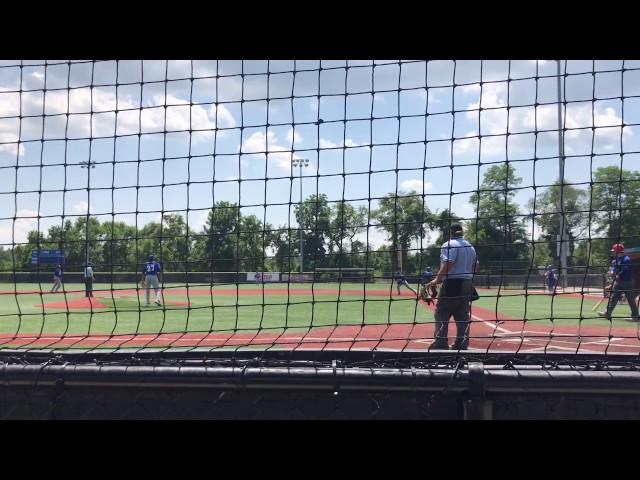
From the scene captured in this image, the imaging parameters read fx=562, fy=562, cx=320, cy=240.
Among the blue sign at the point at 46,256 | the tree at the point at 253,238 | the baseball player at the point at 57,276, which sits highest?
the tree at the point at 253,238

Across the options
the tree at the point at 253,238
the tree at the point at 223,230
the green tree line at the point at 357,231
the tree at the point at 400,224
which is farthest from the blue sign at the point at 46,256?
the tree at the point at 400,224

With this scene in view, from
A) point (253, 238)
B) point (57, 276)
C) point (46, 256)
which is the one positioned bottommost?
point (57, 276)

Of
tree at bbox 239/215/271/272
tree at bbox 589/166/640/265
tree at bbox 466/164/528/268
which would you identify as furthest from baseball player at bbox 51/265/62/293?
tree at bbox 589/166/640/265

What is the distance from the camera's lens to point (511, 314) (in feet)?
47.2

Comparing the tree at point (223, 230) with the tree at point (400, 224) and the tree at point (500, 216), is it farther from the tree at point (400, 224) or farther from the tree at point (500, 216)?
the tree at point (500, 216)

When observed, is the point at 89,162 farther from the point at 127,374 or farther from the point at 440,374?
the point at 440,374

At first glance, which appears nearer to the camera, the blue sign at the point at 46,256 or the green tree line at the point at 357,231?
the green tree line at the point at 357,231

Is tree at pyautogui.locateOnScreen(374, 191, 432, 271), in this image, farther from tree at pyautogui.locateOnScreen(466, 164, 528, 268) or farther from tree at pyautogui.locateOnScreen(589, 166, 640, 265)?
tree at pyautogui.locateOnScreen(589, 166, 640, 265)

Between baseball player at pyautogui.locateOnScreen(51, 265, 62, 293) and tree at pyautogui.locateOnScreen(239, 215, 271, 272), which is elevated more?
tree at pyautogui.locateOnScreen(239, 215, 271, 272)

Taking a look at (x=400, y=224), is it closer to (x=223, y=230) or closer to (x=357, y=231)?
(x=357, y=231)

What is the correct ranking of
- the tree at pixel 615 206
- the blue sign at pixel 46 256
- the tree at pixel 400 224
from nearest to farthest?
the tree at pixel 615 206, the tree at pixel 400 224, the blue sign at pixel 46 256

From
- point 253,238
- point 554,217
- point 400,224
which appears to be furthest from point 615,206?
point 554,217

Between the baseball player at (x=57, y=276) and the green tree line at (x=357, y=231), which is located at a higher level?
the green tree line at (x=357, y=231)
